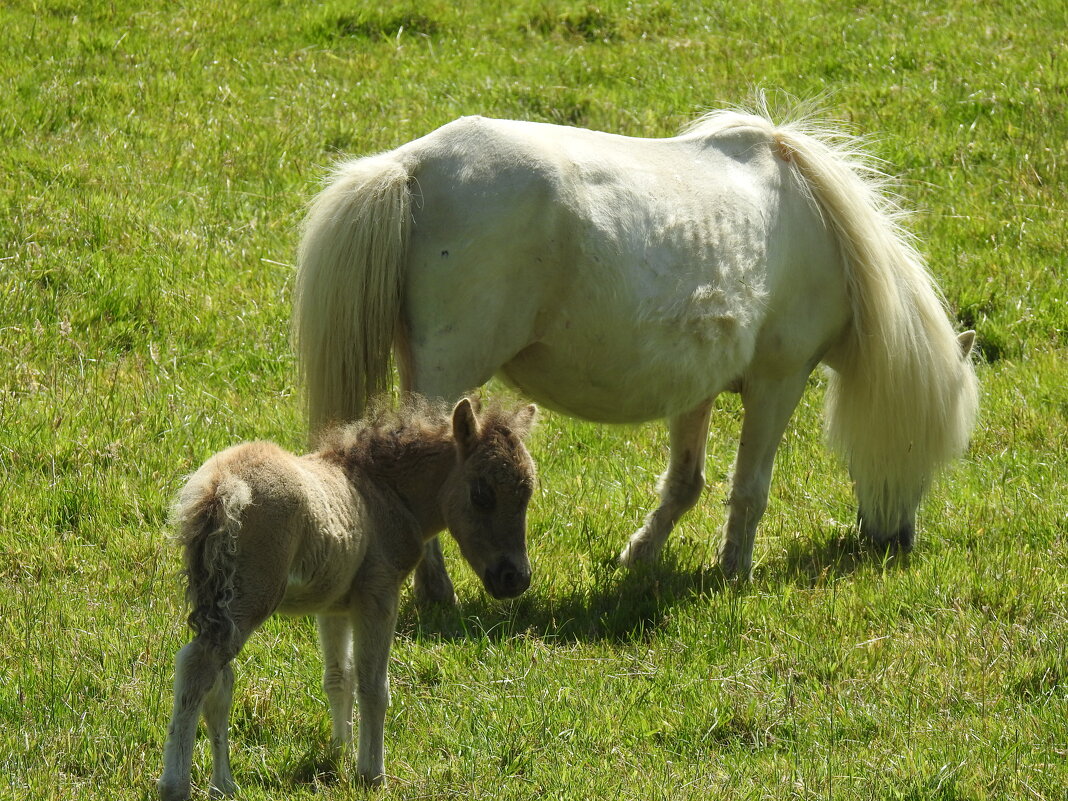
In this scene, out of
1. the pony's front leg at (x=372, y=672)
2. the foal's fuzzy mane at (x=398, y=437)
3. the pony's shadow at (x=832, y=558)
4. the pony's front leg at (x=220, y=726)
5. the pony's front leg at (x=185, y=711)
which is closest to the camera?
the pony's front leg at (x=185, y=711)

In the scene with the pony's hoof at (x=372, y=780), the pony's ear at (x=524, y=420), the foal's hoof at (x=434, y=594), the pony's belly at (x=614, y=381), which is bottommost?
the foal's hoof at (x=434, y=594)

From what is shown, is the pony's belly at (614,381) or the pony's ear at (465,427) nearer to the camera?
the pony's ear at (465,427)

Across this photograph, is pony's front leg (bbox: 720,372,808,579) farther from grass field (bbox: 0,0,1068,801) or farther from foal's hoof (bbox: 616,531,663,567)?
foal's hoof (bbox: 616,531,663,567)

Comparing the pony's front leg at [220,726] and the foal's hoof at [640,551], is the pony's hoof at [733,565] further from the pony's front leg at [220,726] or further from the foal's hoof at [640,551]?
the pony's front leg at [220,726]

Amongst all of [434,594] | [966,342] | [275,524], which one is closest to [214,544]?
[275,524]

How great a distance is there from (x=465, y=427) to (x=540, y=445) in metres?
3.44

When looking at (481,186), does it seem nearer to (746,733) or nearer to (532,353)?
(532,353)

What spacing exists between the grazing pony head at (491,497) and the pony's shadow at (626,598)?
113 cm

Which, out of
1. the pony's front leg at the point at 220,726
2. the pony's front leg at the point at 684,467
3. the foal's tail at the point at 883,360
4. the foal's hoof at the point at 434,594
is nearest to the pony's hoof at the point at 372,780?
the pony's front leg at the point at 220,726

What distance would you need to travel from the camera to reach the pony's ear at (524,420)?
14.3 feet

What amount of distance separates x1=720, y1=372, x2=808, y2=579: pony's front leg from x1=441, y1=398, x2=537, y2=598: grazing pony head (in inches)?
97.3

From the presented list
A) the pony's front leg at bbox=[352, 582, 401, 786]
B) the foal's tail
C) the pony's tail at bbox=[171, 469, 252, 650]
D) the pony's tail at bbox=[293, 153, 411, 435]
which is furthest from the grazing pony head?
the foal's tail

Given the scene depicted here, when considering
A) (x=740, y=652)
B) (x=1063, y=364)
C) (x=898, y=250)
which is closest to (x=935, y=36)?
(x=1063, y=364)

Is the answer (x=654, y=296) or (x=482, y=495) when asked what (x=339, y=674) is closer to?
(x=482, y=495)
